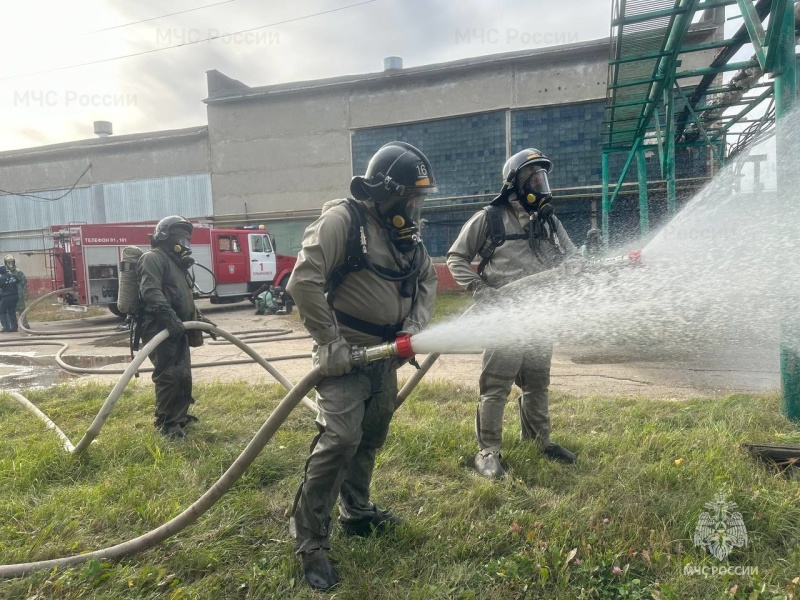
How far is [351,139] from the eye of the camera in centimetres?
1922

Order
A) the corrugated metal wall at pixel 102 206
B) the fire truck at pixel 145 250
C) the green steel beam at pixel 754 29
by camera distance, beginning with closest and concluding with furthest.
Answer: the green steel beam at pixel 754 29 < the fire truck at pixel 145 250 < the corrugated metal wall at pixel 102 206

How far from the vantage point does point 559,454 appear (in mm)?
3639

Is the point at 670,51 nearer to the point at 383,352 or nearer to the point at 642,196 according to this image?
the point at 642,196

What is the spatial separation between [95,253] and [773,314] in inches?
552

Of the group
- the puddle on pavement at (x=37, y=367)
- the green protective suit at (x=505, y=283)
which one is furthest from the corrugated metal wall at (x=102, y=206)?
the green protective suit at (x=505, y=283)

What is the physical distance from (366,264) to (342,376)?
534 millimetres

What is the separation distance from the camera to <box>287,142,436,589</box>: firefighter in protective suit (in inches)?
92.0

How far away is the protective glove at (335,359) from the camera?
2299 millimetres

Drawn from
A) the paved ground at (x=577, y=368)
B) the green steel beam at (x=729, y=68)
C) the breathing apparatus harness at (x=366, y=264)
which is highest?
the green steel beam at (x=729, y=68)

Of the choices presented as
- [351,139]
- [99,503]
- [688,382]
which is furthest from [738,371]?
[351,139]

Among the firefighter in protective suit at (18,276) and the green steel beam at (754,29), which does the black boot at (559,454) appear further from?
the firefighter in protective suit at (18,276)

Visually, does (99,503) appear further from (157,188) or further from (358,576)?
(157,188)

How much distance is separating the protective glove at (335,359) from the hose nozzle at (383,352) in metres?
0.04

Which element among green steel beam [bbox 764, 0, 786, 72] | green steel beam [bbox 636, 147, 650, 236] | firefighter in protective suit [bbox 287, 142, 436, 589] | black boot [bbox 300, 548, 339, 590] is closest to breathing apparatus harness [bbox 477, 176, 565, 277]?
firefighter in protective suit [bbox 287, 142, 436, 589]
